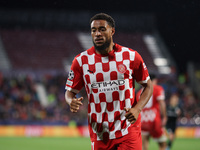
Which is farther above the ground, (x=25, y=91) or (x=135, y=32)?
(x=135, y=32)

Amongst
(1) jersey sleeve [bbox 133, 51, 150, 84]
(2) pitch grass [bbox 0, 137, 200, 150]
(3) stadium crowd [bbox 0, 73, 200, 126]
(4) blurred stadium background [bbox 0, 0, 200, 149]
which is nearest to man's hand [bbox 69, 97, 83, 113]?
(1) jersey sleeve [bbox 133, 51, 150, 84]

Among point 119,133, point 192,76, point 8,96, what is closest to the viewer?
point 119,133

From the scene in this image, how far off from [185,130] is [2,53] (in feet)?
47.5

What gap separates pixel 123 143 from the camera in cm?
418

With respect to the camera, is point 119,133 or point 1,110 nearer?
point 119,133

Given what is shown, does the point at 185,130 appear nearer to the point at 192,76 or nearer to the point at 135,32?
the point at 192,76

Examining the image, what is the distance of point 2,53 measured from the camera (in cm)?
2695

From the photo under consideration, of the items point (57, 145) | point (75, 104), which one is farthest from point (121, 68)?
point (57, 145)

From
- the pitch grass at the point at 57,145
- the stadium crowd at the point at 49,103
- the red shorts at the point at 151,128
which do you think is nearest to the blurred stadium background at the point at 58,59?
the stadium crowd at the point at 49,103

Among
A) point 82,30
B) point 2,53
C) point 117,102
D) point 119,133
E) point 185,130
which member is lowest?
point 185,130

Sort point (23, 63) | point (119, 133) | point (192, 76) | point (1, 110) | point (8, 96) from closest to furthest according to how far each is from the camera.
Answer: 1. point (119, 133)
2. point (1, 110)
3. point (8, 96)
4. point (23, 63)
5. point (192, 76)

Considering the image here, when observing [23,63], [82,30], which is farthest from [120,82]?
[82,30]

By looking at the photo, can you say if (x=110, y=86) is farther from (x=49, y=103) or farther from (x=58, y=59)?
(x=58, y=59)

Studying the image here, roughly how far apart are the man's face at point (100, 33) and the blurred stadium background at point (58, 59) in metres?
13.9
